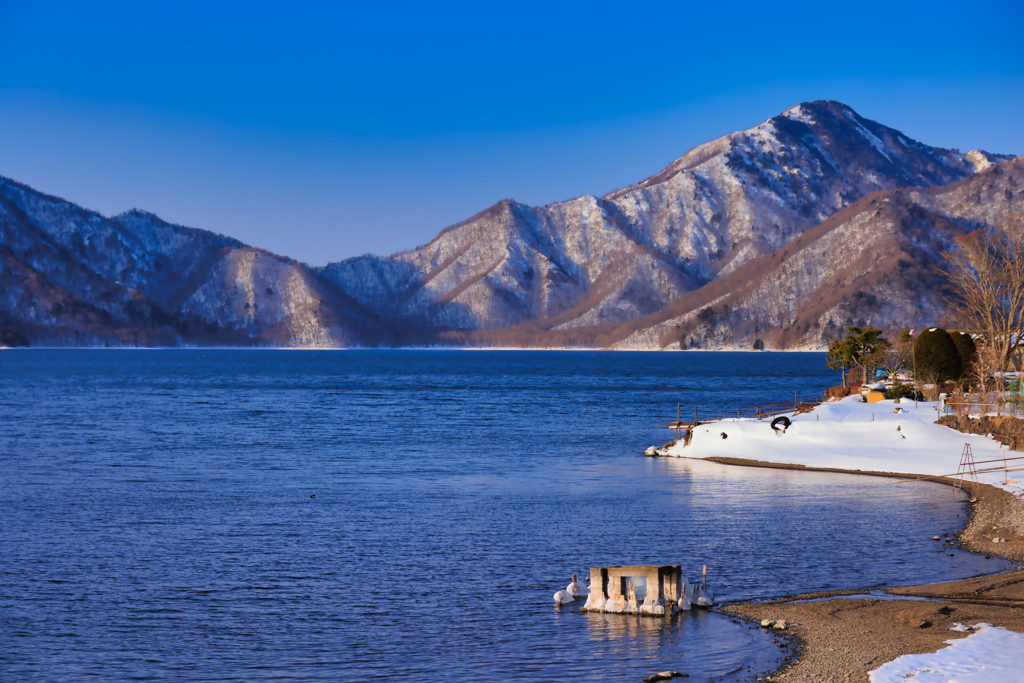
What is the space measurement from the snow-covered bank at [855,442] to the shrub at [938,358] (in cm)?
1269

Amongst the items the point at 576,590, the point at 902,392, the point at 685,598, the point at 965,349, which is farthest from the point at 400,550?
the point at 965,349

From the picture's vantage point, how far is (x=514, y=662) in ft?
60.7

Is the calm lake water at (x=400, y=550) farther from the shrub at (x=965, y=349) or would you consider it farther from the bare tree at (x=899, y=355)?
the bare tree at (x=899, y=355)

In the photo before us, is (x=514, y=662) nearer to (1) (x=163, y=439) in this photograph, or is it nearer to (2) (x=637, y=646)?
(2) (x=637, y=646)

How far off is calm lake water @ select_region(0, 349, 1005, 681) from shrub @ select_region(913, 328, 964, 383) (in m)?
24.9

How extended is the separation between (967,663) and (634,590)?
302 inches

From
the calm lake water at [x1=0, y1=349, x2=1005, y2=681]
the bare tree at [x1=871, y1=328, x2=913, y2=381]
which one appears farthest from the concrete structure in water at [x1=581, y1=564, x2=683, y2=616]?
the bare tree at [x1=871, y1=328, x2=913, y2=381]

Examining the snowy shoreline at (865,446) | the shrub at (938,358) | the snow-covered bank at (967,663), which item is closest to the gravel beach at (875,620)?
the snow-covered bank at (967,663)

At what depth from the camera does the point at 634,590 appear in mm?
22062

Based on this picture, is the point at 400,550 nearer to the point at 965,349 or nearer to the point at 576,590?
the point at 576,590

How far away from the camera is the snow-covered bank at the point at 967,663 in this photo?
→ 1588cm

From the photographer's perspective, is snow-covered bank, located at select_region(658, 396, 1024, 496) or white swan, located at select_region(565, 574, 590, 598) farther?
snow-covered bank, located at select_region(658, 396, 1024, 496)

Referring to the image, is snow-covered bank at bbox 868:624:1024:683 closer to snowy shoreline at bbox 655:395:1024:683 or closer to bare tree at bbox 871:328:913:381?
snowy shoreline at bbox 655:395:1024:683

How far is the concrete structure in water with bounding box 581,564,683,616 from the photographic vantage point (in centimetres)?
2155
